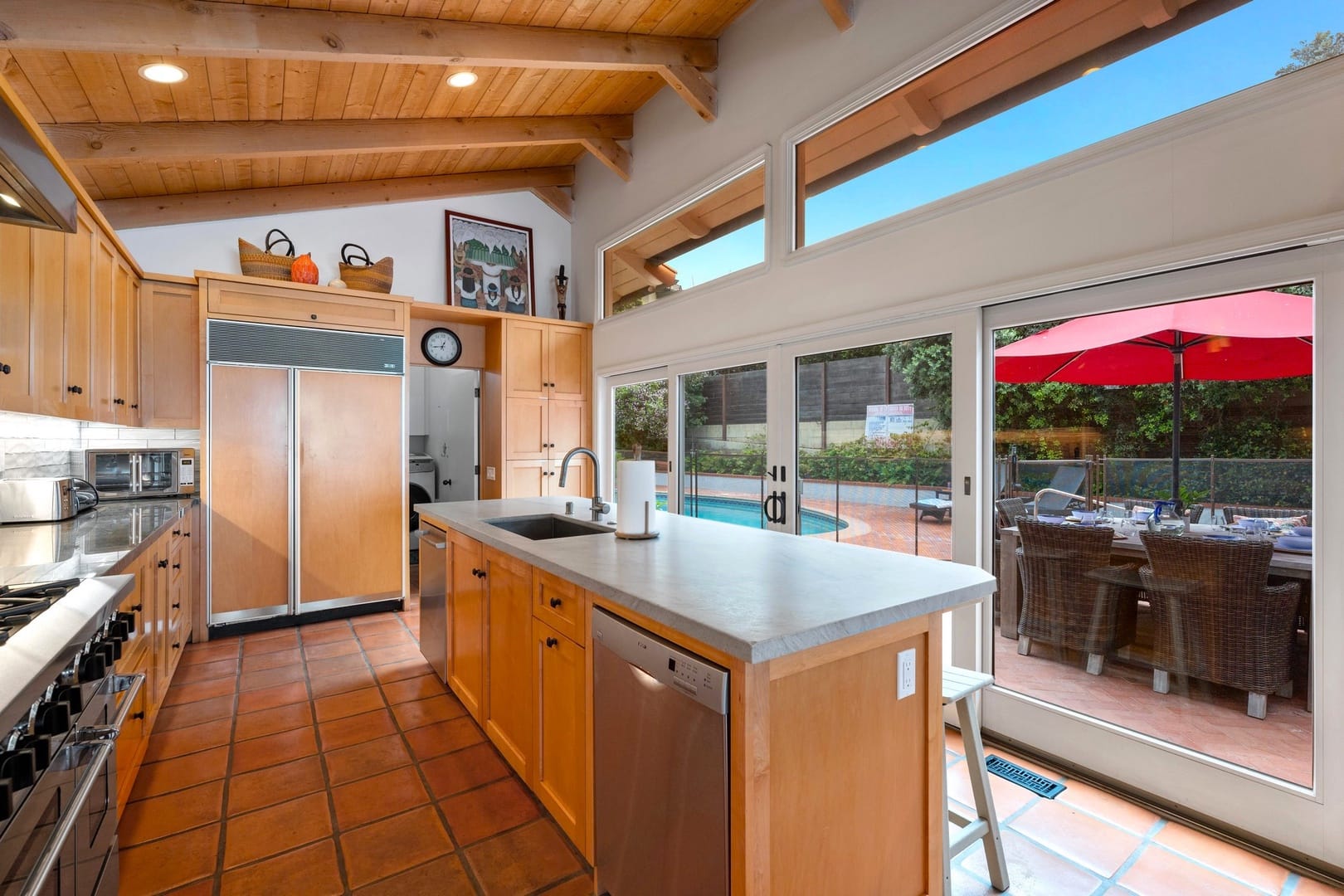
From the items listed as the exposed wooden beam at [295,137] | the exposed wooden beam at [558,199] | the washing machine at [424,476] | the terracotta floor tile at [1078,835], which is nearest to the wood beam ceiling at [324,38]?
the exposed wooden beam at [295,137]

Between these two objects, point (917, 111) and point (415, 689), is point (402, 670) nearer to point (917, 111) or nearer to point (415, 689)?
point (415, 689)

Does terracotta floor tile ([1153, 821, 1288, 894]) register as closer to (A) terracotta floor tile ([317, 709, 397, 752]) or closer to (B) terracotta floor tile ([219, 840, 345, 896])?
(B) terracotta floor tile ([219, 840, 345, 896])

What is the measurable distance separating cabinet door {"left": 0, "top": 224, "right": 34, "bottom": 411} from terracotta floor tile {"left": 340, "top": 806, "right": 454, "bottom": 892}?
1.88 meters

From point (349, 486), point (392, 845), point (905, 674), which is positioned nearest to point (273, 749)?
point (392, 845)

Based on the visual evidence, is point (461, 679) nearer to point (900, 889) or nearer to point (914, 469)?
point (900, 889)

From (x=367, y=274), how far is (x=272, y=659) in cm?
258

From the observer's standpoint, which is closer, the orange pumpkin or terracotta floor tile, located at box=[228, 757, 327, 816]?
terracotta floor tile, located at box=[228, 757, 327, 816]

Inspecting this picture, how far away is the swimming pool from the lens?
11.2 ft

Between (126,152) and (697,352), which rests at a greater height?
(126,152)

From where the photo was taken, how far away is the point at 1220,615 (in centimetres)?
207

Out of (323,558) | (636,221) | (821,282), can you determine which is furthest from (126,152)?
(821,282)

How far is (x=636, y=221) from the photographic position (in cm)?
486

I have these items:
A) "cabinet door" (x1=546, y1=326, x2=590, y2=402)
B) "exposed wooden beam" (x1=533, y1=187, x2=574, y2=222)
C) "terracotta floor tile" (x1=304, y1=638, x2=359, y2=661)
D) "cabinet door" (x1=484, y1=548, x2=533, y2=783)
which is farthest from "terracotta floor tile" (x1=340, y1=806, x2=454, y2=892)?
"exposed wooden beam" (x1=533, y1=187, x2=574, y2=222)

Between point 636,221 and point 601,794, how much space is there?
13.7ft
